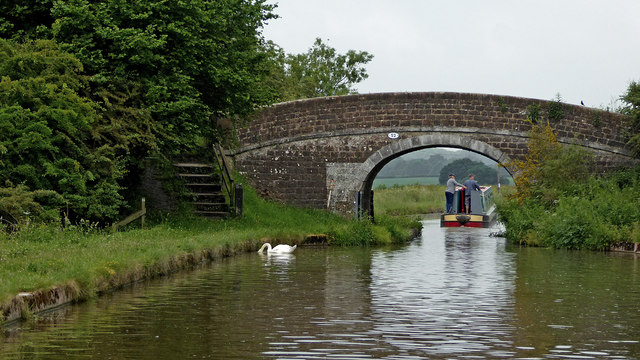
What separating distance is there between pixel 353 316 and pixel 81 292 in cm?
346

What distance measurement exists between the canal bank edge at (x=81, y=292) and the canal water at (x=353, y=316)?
0.56ft

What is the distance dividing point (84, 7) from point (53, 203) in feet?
15.6

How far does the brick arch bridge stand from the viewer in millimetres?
29172

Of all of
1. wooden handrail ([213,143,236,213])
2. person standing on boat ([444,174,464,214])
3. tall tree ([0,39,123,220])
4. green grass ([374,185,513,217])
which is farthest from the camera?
green grass ([374,185,513,217])

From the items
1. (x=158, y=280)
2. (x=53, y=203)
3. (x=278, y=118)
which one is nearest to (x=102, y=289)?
(x=158, y=280)

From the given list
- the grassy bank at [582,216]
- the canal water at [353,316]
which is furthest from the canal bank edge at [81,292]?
the grassy bank at [582,216]

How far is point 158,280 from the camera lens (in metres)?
14.3

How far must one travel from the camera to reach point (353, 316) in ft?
34.7

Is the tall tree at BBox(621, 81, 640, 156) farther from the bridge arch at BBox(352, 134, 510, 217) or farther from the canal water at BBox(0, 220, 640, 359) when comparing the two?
the canal water at BBox(0, 220, 640, 359)

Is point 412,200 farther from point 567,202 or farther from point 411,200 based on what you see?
point 567,202

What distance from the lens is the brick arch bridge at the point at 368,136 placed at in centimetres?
2917

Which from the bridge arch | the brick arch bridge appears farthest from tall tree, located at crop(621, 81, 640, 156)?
the bridge arch

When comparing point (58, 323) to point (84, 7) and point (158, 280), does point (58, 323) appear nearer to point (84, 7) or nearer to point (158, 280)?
point (158, 280)

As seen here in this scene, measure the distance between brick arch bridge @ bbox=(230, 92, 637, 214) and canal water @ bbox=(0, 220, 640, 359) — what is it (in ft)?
39.4
